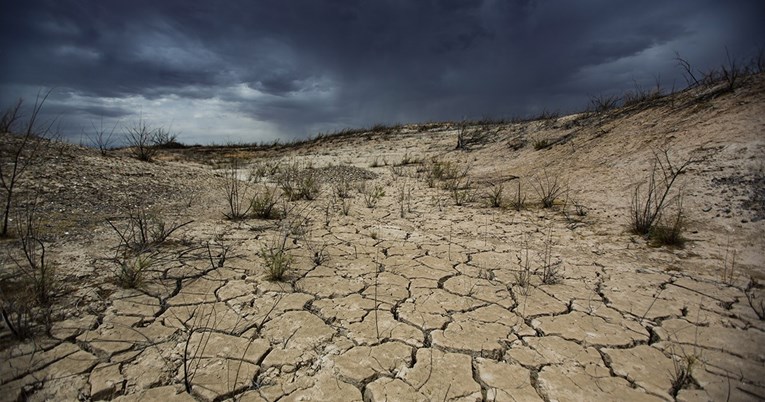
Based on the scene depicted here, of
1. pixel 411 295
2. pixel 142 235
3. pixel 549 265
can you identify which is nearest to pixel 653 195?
pixel 549 265

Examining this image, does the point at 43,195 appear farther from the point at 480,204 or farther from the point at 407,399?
the point at 480,204

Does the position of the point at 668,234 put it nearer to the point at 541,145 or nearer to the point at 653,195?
the point at 653,195

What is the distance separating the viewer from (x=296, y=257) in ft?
9.46

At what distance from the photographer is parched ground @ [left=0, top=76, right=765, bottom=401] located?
150 cm

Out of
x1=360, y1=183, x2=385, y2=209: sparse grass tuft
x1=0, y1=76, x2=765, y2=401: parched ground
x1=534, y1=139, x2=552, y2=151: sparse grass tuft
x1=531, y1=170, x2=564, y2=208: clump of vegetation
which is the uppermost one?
x1=534, y1=139, x2=552, y2=151: sparse grass tuft

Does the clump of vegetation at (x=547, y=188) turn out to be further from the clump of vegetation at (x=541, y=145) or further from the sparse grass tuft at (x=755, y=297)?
the sparse grass tuft at (x=755, y=297)

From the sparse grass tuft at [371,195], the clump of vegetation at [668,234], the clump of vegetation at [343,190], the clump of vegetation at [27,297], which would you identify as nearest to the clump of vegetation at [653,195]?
the clump of vegetation at [668,234]

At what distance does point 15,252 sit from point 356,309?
2.34 meters

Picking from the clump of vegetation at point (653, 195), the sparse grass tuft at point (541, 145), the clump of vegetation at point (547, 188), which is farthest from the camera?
the sparse grass tuft at point (541, 145)

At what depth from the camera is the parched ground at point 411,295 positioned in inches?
59.1

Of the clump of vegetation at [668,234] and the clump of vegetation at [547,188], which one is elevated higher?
the clump of vegetation at [547,188]

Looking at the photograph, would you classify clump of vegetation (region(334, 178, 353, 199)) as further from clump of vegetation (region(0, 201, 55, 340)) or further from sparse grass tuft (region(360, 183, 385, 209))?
clump of vegetation (region(0, 201, 55, 340))

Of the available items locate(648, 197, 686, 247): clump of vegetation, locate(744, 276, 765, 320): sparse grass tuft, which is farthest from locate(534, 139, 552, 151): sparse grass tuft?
locate(744, 276, 765, 320): sparse grass tuft

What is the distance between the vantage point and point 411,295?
7.60ft
